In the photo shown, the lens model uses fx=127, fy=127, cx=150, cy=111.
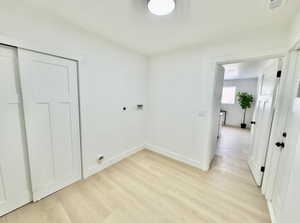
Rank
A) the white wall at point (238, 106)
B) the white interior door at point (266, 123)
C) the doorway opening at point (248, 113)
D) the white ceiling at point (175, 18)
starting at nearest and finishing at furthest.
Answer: the white ceiling at point (175, 18), the white interior door at point (266, 123), the doorway opening at point (248, 113), the white wall at point (238, 106)

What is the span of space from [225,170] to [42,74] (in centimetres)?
333

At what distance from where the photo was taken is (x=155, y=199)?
1746mm

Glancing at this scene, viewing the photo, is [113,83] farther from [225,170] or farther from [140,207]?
[225,170]

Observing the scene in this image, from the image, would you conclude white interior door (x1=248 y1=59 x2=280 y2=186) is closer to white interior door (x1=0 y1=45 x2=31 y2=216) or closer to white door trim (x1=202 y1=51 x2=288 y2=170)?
white door trim (x1=202 y1=51 x2=288 y2=170)

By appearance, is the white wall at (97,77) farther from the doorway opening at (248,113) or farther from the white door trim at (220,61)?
the doorway opening at (248,113)

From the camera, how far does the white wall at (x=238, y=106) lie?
5.82 metres

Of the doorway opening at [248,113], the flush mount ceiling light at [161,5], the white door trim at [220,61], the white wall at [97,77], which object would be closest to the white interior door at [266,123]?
the doorway opening at [248,113]

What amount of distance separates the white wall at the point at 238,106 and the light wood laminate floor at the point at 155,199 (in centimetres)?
444

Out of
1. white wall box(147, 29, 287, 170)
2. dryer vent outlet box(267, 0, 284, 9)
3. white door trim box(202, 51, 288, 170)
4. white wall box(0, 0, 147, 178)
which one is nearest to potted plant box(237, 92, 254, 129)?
white wall box(147, 29, 287, 170)

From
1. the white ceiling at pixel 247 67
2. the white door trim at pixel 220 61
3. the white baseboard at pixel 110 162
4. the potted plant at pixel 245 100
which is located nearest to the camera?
the white door trim at pixel 220 61

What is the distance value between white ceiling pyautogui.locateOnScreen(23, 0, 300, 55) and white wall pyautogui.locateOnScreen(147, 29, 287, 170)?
0.21 metres

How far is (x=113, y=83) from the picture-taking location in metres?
2.39

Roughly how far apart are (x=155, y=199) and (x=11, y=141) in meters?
1.89

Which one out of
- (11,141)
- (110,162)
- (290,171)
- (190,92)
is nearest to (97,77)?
(11,141)
